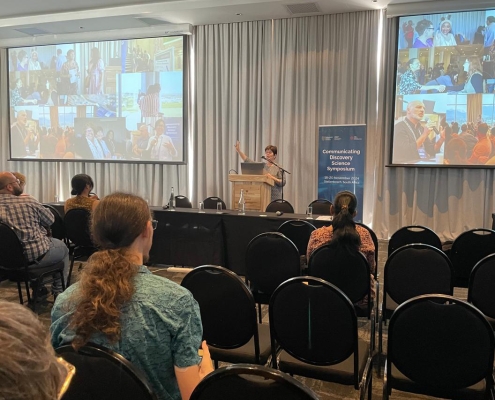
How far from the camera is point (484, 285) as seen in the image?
8.36 feet

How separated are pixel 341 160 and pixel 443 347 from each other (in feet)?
18.9

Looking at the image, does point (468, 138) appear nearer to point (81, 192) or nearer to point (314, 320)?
point (81, 192)

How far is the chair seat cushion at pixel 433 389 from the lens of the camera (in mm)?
1887

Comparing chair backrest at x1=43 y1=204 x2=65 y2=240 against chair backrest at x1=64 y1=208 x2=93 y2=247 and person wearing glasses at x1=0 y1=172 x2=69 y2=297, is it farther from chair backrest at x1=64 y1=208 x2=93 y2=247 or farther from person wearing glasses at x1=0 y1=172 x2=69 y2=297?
person wearing glasses at x1=0 y1=172 x2=69 y2=297

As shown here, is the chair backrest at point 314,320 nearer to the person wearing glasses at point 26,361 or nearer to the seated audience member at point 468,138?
the person wearing glasses at point 26,361

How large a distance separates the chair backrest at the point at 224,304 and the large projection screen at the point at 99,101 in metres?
6.37

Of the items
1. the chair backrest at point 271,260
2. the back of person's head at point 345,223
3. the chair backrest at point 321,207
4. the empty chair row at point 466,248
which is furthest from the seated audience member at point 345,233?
the chair backrest at point 321,207

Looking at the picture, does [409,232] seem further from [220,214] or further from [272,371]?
[272,371]

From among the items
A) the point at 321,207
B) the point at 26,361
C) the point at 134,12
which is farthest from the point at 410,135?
the point at 26,361

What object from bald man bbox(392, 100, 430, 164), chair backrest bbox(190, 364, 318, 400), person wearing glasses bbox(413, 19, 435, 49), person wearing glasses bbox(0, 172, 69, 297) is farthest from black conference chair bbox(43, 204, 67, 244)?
person wearing glasses bbox(413, 19, 435, 49)

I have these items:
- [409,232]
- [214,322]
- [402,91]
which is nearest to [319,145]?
[402,91]

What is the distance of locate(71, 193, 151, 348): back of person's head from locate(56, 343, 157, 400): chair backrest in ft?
0.15

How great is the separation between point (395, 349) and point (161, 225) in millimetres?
3777

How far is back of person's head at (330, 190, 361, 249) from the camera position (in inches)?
113
